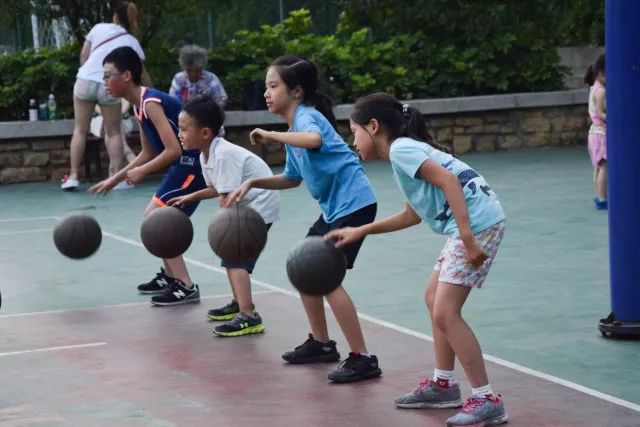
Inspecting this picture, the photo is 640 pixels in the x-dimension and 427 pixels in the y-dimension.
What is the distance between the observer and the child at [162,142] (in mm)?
9945

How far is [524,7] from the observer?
23.2 metres

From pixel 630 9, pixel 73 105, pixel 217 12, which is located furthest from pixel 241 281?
pixel 217 12

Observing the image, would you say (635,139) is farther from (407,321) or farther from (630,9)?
(407,321)

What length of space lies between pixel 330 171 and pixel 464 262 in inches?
61.6

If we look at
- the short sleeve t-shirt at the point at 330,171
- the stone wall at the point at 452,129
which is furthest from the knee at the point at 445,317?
the stone wall at the point at 452,129

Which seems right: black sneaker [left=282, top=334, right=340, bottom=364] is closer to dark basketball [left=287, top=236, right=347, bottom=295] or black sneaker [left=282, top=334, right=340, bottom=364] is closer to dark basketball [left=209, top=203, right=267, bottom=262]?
dark basketball [left=209, top=203, right=267, bottom=262]

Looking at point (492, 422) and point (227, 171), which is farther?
point (227, 171)

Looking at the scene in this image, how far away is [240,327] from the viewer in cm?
888

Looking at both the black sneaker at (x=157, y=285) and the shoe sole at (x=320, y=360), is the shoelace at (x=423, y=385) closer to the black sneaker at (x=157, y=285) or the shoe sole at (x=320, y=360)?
the shoe sole at (x=320, y=360)

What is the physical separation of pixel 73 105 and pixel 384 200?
18.5 feet

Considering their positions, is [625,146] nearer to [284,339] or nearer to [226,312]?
[284,339]

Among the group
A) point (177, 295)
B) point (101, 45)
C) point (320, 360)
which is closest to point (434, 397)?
point (320, 360)

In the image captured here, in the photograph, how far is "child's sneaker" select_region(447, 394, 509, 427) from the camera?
6465mm

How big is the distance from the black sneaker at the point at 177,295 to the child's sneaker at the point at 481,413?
3913mm
